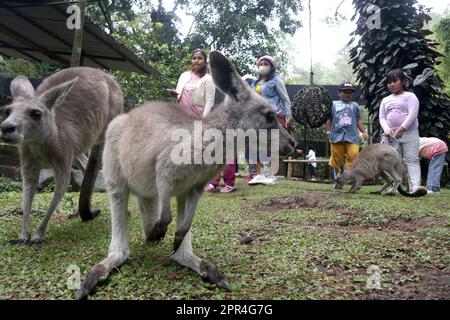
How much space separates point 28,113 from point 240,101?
177cm

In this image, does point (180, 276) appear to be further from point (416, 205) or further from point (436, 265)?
point (416, 205)

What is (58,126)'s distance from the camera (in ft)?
13.0

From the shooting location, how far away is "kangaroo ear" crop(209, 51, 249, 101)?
2.83 m

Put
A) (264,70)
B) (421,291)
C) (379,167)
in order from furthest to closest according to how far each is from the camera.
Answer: (379,167) < (264,70) < (421,291)

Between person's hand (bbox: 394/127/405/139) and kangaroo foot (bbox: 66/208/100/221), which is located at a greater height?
person's hand (bbox: 394/127/405/139)

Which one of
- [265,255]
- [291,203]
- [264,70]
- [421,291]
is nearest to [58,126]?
[265,255]

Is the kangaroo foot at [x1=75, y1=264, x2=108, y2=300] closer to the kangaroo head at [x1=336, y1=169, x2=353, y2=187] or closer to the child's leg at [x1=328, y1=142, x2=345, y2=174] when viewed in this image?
the kangaroo head at [x1=336, y1=169, x2=353, y2=187]

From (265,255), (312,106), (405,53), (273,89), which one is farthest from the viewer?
(405,53)

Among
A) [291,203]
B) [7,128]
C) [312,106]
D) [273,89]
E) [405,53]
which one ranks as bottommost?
[291,203]

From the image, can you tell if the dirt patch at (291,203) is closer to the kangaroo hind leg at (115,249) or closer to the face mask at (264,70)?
the face mask at (264,70)

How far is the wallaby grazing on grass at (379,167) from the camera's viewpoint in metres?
7.28

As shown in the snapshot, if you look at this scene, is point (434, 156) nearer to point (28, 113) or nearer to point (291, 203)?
point (291, 203)

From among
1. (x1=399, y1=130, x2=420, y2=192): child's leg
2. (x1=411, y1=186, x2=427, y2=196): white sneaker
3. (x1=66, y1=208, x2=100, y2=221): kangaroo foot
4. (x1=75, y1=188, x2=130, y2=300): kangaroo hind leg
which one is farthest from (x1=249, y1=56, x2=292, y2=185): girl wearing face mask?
(x1=75, y1=188, x2=130, y2=300): kangaroo hind leg

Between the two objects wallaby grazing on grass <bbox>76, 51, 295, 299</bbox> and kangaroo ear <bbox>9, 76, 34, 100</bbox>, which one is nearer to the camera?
wallaby grazing on grass <bbox>76, 51, 295, 299</bbox>
